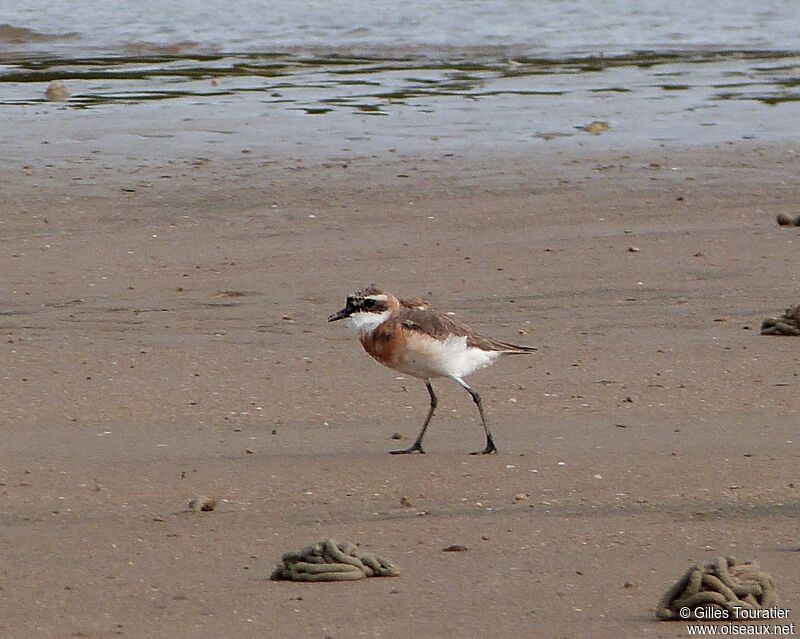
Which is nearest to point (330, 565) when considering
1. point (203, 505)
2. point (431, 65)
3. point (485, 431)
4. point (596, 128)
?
point (203, 505)

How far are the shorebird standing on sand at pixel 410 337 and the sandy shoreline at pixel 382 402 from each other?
0.38 m

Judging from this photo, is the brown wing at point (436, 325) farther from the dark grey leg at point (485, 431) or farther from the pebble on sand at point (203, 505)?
the pebble on sand at point (203, 505)

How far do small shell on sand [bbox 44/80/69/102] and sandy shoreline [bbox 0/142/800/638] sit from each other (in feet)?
16.9

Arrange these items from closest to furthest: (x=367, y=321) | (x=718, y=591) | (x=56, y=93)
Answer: (x=718, y=591)
(x=367, y=321)
(x=56, y=93)

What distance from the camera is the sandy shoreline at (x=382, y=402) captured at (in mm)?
5332

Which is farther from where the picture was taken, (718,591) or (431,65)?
(431,65)

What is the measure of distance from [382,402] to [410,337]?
1.05 meters

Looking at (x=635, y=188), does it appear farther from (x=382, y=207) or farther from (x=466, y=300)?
(x=466, y=300)

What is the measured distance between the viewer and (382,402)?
310 inches

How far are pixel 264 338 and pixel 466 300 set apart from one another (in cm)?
145

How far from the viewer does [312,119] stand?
17.2 m

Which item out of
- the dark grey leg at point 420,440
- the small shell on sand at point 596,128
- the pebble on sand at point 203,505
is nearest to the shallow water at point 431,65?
the small shell on sand at point 596,128

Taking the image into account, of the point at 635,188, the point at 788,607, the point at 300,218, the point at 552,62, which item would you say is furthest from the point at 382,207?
the point at 552,62

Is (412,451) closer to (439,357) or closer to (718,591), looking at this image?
(439,357)
